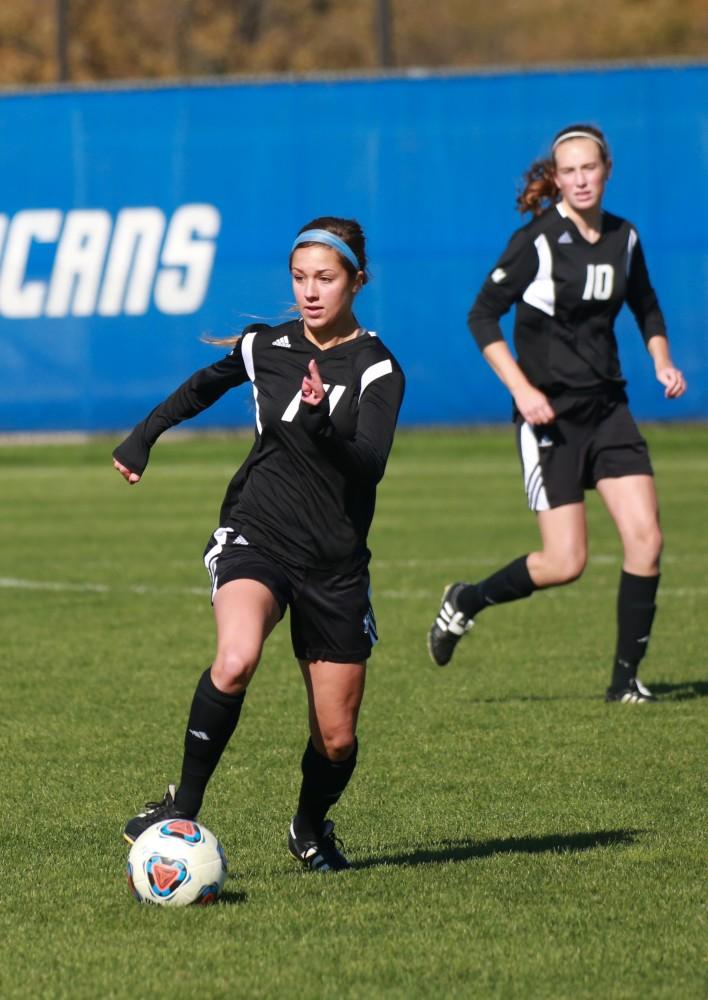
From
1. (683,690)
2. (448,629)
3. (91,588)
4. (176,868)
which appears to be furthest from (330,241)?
(91,588)

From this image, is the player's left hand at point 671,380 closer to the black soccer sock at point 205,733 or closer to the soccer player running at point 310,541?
the soccer player running at point 310,541

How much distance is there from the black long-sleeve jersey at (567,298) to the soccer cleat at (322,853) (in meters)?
3.23

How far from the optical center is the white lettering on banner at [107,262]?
891 inches

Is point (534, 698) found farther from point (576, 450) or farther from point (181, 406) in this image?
point (181, 406)

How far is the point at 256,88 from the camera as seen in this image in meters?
22.9

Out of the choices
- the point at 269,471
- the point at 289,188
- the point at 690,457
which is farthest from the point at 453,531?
the point at 269,471

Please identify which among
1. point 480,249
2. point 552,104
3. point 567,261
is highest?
point 552,104

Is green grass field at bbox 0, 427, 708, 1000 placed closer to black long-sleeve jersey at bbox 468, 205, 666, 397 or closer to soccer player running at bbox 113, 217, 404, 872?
soccer player running at bbox 113, 217, 404, 872

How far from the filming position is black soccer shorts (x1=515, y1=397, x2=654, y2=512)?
8.44 meters

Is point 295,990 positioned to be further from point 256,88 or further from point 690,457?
point 256,88

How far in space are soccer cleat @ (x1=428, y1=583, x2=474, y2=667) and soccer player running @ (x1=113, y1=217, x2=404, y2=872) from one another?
3275 mm

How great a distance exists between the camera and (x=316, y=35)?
1973 inches

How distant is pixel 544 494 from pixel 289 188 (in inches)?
584

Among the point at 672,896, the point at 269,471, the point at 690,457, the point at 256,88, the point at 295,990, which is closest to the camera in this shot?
the point at 295,990
